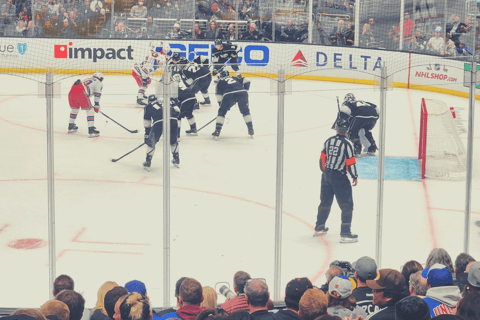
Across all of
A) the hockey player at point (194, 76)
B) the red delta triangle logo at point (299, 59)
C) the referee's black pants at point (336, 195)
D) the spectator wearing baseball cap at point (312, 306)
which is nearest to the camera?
the spectator wearing baseball cap at point (312, 306)

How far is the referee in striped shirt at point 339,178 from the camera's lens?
6.81 m

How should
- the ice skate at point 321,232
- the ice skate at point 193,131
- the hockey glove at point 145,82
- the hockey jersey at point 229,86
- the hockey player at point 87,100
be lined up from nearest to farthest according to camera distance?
the ice skate at point 321,232 → the hockey player at point 87,100 → the hockey jersey at point 229,86 → the ice skate at point 193,131 → the hockey glove at point 145,82

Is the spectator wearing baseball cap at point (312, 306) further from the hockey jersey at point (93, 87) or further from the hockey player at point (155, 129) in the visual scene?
the hockey jersey at point (93, 87)

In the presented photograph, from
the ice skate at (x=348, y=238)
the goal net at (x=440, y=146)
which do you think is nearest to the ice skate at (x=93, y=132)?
the goal net at (x=440, y=146)

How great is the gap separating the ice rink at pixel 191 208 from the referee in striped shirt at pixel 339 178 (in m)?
0.10

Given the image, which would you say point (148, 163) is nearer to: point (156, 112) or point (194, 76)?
point (156, 112)

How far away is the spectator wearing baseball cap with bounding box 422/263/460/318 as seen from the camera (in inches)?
146

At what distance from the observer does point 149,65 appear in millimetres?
13266

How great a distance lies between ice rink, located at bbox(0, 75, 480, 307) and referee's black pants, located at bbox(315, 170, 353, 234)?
0.33ft

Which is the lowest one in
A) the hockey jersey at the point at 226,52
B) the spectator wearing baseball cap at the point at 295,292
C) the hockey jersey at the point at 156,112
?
the spectator wearing baseball cap at the point at 295,292

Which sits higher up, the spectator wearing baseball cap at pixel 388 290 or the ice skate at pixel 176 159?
the ice skate at pixel 176 159

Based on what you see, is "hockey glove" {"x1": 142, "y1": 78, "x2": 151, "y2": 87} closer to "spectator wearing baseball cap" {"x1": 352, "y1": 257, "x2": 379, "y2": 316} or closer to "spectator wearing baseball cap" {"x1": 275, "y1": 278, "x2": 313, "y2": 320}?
"spectator wearing baseball cap" {"x1": 352, "y1": 257, "x2": 379, "y2": 316}

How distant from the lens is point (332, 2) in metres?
16.9

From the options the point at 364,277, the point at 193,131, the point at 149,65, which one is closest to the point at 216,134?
the point at 193,131
